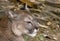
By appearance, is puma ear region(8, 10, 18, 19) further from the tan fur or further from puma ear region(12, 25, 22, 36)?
Answer: puma ear region(12, 25, 22, 36)

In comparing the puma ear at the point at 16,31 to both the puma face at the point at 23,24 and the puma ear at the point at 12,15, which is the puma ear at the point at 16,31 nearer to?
the puma face at the point at 23,24

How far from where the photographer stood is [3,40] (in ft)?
11.8

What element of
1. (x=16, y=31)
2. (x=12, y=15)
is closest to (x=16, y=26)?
(x=16, y=31)

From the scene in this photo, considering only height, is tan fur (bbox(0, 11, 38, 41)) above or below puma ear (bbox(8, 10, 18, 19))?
below

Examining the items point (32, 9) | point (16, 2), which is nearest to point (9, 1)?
point (16, 2)

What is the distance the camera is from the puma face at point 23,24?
3.51m

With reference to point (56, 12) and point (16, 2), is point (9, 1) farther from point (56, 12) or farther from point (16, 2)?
point (56, 12)

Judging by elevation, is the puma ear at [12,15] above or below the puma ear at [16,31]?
above

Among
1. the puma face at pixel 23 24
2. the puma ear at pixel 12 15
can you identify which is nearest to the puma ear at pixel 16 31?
the puma face at pixel 23 24

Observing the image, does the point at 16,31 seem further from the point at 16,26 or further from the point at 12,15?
the point at 12,15

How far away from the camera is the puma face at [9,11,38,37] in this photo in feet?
11.5

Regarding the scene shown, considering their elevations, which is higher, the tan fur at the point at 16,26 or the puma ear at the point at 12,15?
the puma ear at the point at 12,15

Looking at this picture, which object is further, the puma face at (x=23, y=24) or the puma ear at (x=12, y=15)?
the puma face at (x=23, y=24)

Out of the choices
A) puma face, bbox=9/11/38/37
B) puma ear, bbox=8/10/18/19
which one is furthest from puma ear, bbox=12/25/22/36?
puma ear, bbox=8/10/18/19
